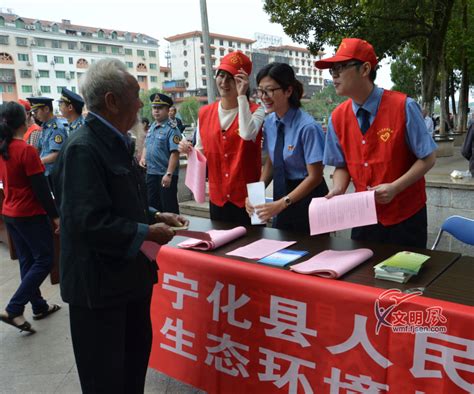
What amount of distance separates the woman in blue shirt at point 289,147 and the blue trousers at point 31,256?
1.61m

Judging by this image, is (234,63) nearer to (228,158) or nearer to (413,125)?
(228,158)

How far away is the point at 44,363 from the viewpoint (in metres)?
2.40

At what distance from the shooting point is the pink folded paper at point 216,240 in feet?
6.16

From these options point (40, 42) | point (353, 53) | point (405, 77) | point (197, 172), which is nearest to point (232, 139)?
point (197, 172)

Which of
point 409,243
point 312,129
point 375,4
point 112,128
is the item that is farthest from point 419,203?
point 375,4

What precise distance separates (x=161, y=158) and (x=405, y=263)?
3.46 m

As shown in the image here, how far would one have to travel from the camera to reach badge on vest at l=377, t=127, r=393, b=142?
6.03 ft

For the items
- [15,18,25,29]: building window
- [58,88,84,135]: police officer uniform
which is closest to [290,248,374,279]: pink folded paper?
[58,88,84,135]: police officer uniform

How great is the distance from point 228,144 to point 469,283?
140cm

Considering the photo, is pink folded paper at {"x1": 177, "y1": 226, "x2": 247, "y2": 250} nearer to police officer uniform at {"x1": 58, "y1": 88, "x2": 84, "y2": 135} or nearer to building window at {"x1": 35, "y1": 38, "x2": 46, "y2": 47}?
police officer uniform at {"x1": 58, "y1": 88, "x2": 84, "y2": 135}

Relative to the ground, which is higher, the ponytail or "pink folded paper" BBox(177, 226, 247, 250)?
the ponytail

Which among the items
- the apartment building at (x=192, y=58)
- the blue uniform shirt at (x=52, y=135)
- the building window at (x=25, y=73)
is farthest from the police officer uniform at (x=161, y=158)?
the apartment building at (x=192, y=58)

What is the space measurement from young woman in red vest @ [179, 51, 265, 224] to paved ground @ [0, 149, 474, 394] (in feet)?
3.41

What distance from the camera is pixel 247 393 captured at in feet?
5.57
